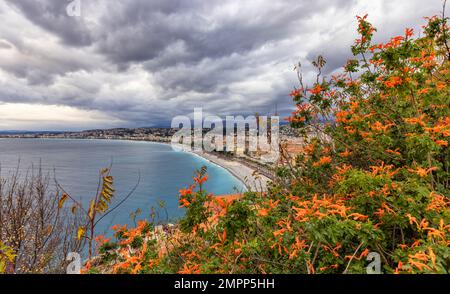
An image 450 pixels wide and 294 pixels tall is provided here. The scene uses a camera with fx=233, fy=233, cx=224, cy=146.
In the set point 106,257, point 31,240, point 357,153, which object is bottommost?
point 31,240

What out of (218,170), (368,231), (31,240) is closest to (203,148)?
(218,170)

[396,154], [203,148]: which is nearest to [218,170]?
[203,148]

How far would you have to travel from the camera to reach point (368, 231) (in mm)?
2256

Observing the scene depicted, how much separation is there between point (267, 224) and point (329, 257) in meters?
1.27

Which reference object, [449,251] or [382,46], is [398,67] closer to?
[382,46]

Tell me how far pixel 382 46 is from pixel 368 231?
323 centimetres

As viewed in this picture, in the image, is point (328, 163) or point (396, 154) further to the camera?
point (328, 163)

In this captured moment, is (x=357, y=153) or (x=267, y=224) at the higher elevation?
(x=357, y=153)

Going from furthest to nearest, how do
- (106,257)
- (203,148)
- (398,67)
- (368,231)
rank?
1. (203,148)
2. (106,257)
3. (398,67)
4. (368,231)

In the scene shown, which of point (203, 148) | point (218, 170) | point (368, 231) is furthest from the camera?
point (203, 148)

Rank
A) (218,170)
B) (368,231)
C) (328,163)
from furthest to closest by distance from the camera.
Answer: (218,170) → (328,163) → (368,231)

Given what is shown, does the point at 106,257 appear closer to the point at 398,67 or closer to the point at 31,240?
the point at 398,67

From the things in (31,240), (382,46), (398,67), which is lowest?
(31,240)

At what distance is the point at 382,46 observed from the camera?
3891 millimetres
